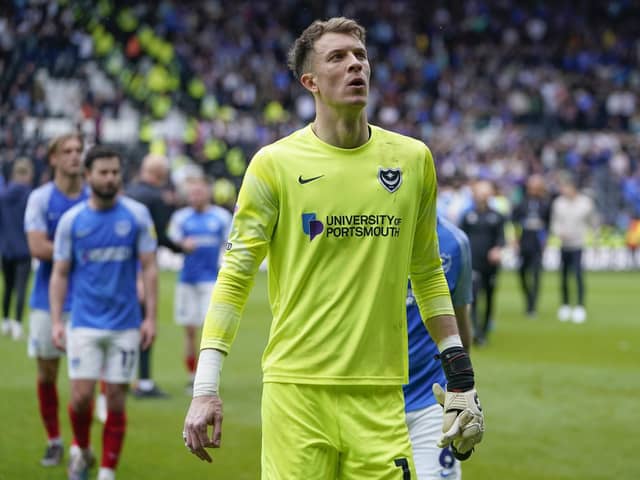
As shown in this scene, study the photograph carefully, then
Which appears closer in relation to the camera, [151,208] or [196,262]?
[151,208]

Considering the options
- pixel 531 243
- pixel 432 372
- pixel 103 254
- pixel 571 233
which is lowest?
pixel 432 372

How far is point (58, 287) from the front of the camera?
7.29m

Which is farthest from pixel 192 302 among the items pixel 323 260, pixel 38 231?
pixel 323 260

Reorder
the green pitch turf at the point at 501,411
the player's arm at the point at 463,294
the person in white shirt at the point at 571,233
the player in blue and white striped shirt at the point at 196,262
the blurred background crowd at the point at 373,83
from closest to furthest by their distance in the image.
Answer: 1. the player's arm at the point at 463,294
2. the green pitch turf at the point at 501,411
3. the player in blue and white striped shirt at the point at 196,262
4. the person in white shirt at the point at 571,233
5. the blurred background crowd at the point at 373,83

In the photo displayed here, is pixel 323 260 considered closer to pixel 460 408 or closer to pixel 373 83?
pixel 460 408

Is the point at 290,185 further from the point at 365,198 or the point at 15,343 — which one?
the point at 15,343

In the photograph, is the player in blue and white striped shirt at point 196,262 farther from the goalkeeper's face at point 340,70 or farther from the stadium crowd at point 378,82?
the stadium crowd at point 378,82

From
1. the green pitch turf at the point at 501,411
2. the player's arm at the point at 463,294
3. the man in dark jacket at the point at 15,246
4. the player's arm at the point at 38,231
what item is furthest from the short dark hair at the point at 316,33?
the man in dark jacket at the point at 15,246

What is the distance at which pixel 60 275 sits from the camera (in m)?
7.32

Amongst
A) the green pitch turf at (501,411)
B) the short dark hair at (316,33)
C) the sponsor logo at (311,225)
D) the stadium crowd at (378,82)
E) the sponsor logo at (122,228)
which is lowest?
the green pitch turf at (501,411)

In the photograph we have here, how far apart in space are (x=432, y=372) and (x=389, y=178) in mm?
1601

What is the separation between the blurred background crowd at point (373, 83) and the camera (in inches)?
1063

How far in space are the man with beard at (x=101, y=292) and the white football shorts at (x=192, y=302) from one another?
13.9 ft

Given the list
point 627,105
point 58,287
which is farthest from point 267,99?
point 58,287
